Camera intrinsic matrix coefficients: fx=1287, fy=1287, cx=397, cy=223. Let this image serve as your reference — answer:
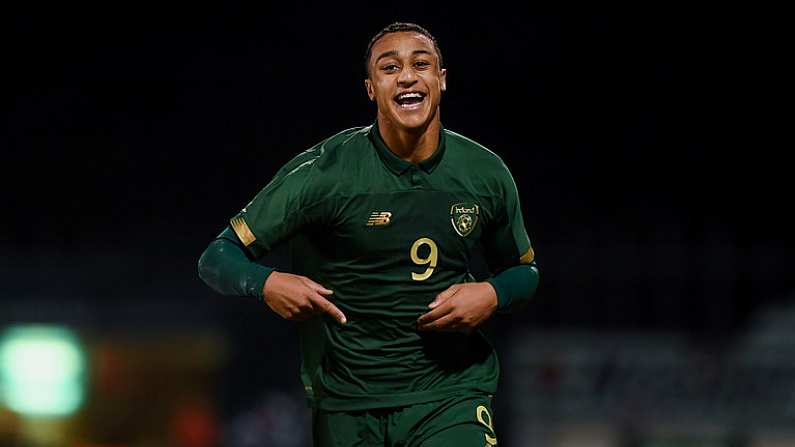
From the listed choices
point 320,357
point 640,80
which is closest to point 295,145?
point 640,80

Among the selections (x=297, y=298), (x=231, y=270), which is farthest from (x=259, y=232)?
(x=297, y=298)

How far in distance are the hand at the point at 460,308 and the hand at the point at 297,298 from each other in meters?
0.33

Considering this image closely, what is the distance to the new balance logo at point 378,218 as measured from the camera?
14.1 feet

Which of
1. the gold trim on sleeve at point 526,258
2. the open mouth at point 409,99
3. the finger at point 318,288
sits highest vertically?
the open mouth at point 409,99

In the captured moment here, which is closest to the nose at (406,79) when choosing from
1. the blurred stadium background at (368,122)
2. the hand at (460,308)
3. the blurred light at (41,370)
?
the hand at (460,308)

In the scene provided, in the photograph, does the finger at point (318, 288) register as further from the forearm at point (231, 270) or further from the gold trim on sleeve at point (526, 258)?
the gold trim on sleeve at point (526, 258)

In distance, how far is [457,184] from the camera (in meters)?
4.40

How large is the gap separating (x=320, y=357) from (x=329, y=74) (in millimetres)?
12242

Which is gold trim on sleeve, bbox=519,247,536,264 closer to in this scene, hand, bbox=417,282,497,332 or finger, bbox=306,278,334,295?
hand, bbox=417,282,497,332

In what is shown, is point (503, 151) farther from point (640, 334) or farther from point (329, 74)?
point (640, 334)

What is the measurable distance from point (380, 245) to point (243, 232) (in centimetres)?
46

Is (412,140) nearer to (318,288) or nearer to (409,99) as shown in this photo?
(409,99)

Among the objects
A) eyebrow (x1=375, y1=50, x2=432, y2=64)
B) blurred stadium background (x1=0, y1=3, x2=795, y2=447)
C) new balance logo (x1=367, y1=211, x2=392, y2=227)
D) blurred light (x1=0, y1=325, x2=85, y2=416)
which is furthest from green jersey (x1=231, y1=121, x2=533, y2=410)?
blurred light (x1=0, y1=325, x2=85, y2=416)

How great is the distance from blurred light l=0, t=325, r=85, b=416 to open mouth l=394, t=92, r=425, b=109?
23.7 feet
